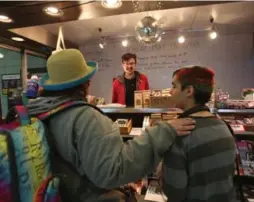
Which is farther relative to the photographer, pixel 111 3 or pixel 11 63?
pixel 11 63

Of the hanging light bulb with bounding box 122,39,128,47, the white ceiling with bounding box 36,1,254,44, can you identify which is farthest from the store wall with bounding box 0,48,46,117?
the hanging light bulb with bounding box 122,39,128,47

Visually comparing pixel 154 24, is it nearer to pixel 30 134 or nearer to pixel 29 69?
pixel 30 134

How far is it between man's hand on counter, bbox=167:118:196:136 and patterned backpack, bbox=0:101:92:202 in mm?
402

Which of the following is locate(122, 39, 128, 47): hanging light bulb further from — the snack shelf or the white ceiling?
the snack shelf

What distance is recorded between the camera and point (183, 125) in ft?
3.01

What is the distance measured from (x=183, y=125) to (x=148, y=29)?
1913 mm

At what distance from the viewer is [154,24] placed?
8.42 feet

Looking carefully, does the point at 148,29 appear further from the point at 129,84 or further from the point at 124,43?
the point at 124,43

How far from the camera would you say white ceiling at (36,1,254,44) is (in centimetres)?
291

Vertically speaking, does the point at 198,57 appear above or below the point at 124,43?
below

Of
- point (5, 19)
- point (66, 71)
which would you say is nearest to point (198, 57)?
point (5, 19)

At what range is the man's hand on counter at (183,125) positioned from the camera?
2.92 feet

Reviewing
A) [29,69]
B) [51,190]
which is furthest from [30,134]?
[29,69]

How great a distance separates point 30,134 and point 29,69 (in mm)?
3610
